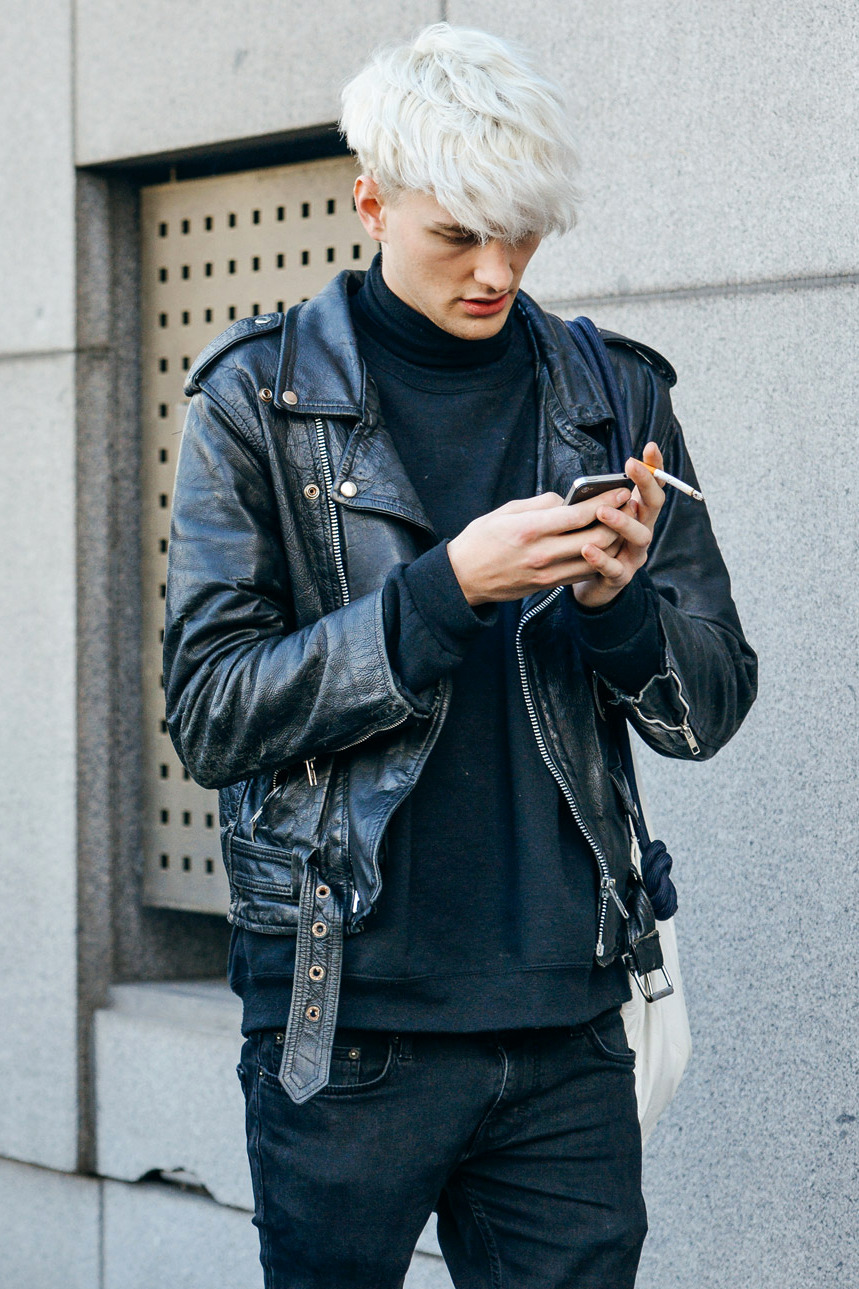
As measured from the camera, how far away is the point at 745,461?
10.9 ft

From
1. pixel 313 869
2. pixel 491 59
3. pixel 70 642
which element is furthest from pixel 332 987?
pixel 70 642

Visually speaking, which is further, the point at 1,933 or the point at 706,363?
the point at 1,933

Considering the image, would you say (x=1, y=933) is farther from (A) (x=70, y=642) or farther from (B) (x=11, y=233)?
(B) (x=11, y=233)

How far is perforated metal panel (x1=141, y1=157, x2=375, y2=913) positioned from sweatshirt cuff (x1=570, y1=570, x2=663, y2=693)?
7.66 feet

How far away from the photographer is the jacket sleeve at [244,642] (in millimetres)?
1968

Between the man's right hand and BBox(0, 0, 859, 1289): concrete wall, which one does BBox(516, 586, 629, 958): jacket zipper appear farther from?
BBox(0, 0, 859, 1289): concrete wall

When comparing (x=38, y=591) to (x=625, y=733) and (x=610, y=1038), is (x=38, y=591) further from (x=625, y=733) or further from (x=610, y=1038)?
(x=610, y=1038)

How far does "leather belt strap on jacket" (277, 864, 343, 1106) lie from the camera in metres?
2.00

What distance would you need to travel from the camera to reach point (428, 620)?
6.34 ft

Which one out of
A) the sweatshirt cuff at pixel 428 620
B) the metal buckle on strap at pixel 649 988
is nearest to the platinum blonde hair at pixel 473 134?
the sweatshirt cuff at pixel 428 620

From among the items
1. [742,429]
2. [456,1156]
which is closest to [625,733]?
[456,1156]

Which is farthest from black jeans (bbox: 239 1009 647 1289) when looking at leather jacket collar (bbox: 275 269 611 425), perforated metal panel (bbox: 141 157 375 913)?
perforated metal panel (bbox: 141 157 375 913)

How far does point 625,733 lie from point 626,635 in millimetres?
325

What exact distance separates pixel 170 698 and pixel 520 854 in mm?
527
